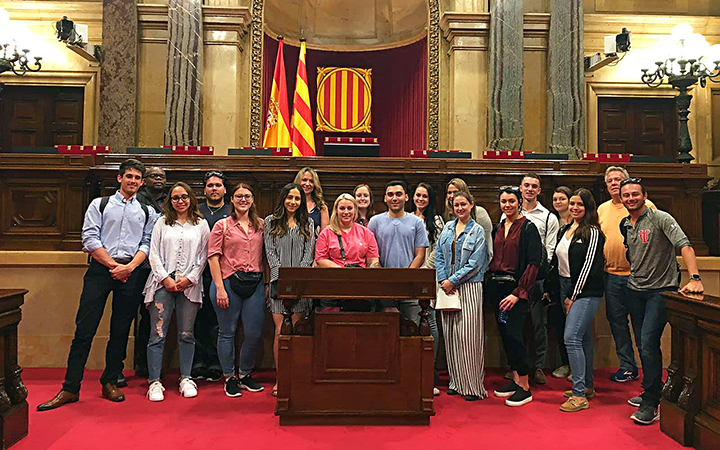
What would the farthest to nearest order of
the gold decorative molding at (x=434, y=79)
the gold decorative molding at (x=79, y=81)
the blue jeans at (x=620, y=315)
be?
A: the gold decorative molding at (x=79, y=81) < the gold decorative molding at (x=434, y=79) < the blue jeans at (x=620, y=315)

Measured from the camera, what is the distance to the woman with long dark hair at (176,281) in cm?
393


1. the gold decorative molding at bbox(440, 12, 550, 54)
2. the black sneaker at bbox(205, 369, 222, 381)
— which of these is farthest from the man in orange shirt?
the gold decorative molding at bbox(440, 12, 550, 54)

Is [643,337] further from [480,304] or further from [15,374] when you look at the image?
[15,374]

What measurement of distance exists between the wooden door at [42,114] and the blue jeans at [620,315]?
332 inches

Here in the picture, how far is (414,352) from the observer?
11.0 feet

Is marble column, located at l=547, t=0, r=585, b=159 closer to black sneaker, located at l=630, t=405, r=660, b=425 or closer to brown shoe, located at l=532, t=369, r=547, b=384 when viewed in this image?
brown shoe, located at l=532, t=369, r=547, b=384

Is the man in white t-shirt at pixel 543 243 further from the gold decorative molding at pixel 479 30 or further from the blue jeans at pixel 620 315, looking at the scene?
the gold decorative molding at pixel 479 30

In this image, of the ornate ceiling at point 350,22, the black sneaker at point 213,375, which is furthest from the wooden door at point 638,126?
the black sneaker at point 213,375

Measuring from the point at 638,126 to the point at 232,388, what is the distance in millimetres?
8416

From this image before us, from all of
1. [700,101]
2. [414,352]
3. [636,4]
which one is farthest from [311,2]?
[414,352]

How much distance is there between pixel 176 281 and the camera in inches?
155

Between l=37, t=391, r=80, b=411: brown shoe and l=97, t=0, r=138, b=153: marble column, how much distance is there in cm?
522

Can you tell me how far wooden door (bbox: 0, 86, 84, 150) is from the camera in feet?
30.2

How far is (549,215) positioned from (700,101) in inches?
269
